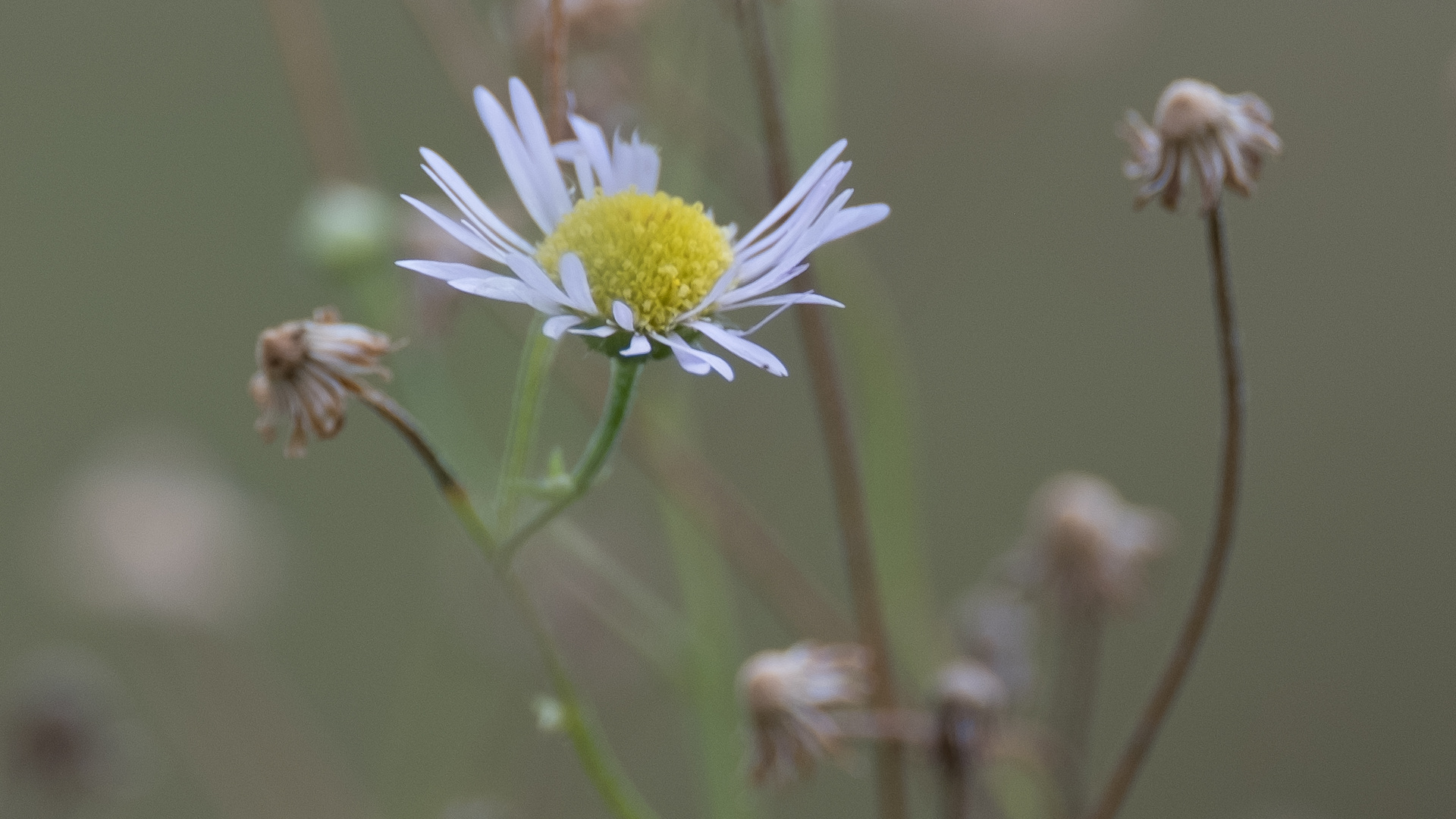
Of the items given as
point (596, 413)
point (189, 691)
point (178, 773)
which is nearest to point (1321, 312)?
point (596, 413)

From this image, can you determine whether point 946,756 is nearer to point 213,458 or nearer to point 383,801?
point 383,801

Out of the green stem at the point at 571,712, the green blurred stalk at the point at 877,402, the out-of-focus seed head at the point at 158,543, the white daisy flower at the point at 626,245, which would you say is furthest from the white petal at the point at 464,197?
the out-of-focus seed head at the point at 158,543

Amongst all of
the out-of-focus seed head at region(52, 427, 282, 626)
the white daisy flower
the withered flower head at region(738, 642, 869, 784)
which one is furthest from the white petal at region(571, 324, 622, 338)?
the out-of-focus seed head at region(52, 427, 282, 626)

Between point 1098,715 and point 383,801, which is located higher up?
point 383,801

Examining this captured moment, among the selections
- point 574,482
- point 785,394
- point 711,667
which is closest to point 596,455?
point 574,482

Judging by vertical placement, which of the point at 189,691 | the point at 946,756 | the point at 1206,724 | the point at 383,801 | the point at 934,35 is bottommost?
the point at 1206,724
